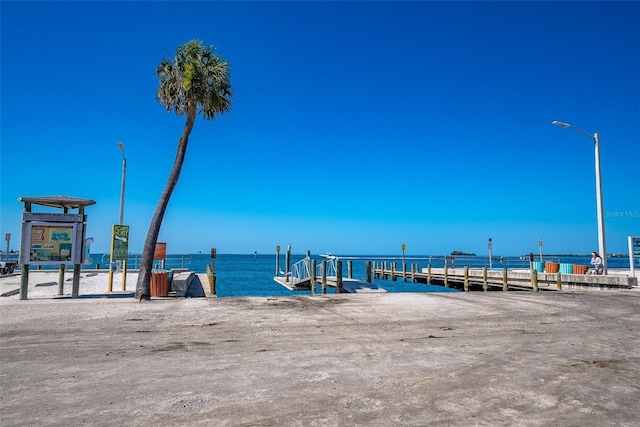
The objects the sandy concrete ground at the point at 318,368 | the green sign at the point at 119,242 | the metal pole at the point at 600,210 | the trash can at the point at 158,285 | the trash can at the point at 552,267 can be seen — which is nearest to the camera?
the sandy concrete ground at the point at 318,368

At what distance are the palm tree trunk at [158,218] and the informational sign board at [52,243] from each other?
2.22 m

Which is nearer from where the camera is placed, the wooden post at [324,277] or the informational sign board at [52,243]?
the informational sign board at [52,243]

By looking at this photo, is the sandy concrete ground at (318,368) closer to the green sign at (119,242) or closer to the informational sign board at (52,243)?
the informational sign board at (52,243)

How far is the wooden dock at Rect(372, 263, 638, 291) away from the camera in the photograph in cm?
2042

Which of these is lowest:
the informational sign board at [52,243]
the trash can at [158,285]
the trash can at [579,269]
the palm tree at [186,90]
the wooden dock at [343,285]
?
the wooden dock at [343,285]

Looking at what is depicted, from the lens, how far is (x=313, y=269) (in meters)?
22.2

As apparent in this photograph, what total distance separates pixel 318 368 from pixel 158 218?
420 inches

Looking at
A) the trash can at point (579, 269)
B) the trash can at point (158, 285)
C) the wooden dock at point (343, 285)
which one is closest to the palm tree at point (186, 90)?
the trash can at point (158, 285)

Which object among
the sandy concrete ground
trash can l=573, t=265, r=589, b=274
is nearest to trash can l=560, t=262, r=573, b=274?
trash can l=573, t=265, r=589, b=274

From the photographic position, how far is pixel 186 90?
14922 millimetres

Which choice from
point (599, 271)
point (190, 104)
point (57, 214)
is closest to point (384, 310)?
point (190, 104)

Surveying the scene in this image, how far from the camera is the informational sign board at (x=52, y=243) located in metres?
14.1

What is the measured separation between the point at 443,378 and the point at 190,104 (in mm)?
12867

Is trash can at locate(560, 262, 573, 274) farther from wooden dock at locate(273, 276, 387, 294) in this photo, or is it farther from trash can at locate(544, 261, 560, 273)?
wooden dock at locate(273, 276, 387, 294)
